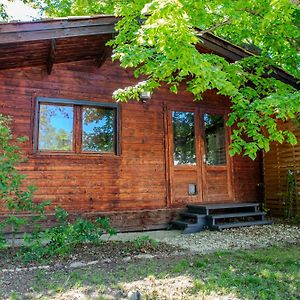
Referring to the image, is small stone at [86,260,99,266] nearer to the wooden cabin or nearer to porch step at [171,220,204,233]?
the wooden cabin

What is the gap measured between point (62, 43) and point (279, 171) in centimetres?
569

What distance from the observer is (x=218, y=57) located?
195 inches

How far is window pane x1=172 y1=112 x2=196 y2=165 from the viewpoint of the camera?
22.8ft

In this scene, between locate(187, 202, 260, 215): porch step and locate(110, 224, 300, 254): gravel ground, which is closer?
locate(110, 224, 300, 254): gravel ground

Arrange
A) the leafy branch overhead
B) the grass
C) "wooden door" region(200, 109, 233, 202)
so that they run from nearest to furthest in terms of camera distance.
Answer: the grass < the leafy branch overhead < "wooden door" region(200, 109, 233, 202)

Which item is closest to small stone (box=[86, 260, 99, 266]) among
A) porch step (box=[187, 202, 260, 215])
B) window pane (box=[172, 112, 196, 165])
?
porch step (box=[187, 202, 260, 215])

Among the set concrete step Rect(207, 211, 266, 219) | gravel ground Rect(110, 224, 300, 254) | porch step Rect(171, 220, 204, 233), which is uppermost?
concrete step Rect(207, 211, 266, 219)

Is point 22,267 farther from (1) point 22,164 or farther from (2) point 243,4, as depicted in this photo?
(2) point 243,4

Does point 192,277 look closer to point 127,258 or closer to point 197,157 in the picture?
point 127,258

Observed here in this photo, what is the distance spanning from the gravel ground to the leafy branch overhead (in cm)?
145

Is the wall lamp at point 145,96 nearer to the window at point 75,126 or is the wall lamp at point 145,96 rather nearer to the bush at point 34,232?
the window at point 75,126

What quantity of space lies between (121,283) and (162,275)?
454 mm

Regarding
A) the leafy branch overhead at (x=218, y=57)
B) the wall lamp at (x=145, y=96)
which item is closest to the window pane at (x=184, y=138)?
the wall lamp at (x=145, y=96)

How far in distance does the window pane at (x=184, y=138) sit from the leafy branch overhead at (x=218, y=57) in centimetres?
174
